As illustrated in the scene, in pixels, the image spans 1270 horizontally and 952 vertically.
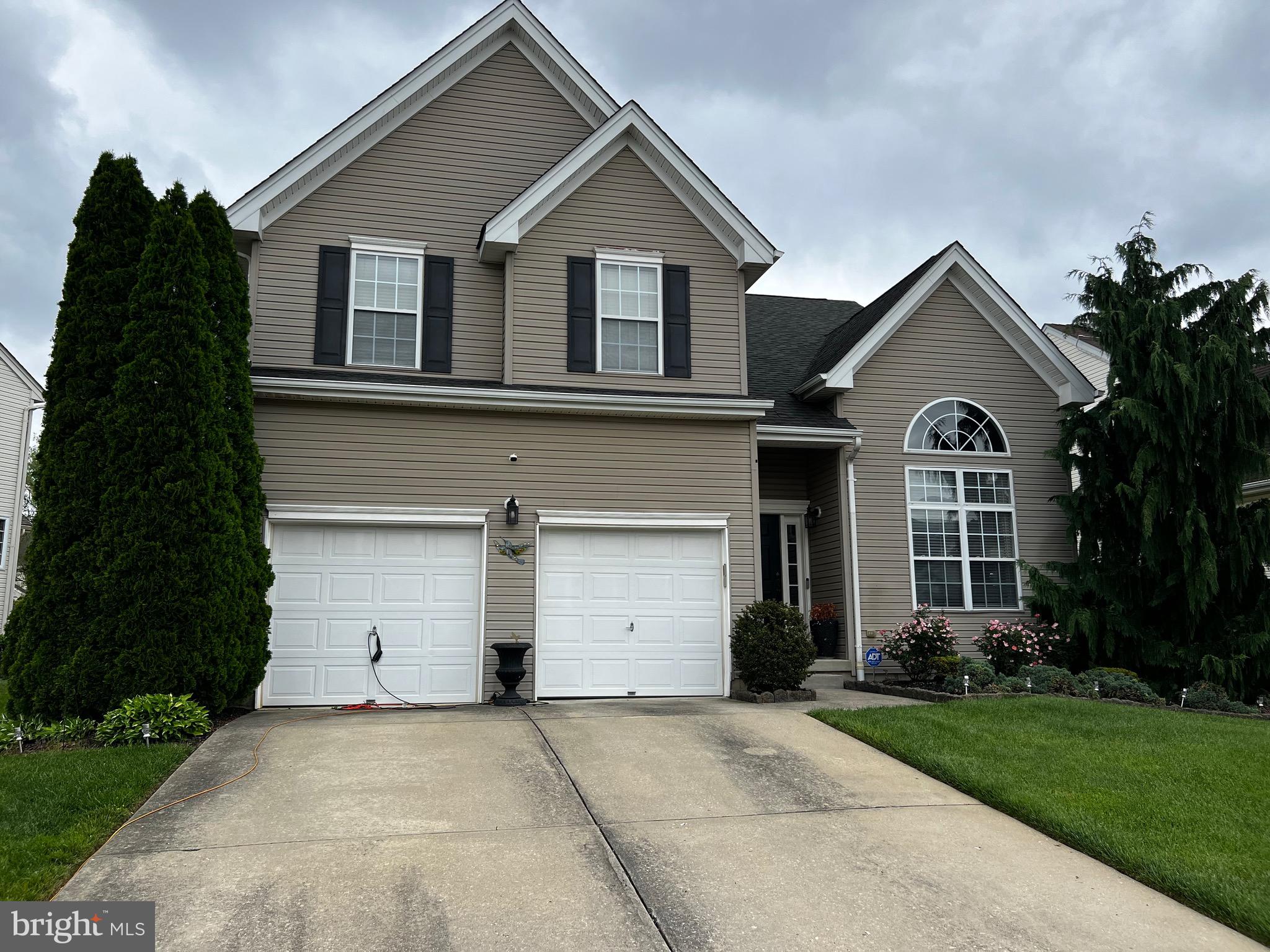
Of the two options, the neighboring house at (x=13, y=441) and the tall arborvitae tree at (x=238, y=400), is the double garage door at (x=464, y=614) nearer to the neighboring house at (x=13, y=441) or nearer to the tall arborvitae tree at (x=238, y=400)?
the tall arborvitae tree at (x=238, y=400)

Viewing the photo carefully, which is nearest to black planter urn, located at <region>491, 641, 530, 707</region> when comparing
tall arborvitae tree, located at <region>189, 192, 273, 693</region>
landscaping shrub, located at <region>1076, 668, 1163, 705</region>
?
tall arborvitae tree, located at <region>189, 192, 273, 693</region>

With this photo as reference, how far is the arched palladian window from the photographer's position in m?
13.6

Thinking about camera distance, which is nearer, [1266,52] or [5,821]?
[5,821]

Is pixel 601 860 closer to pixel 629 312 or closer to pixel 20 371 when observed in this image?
pixel 629 312

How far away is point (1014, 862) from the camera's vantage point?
5.18m

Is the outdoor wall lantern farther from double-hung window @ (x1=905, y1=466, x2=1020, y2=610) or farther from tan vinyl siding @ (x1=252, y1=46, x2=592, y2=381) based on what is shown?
tan vinyl siding @ (x1=252, y1=46, x2=592, y2=381)

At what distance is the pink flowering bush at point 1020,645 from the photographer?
12273 millimetres

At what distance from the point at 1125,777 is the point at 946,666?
188 inches

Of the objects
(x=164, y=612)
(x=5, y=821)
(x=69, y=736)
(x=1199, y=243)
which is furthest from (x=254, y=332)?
(x=1199, y=243)

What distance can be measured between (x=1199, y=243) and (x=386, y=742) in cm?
1552

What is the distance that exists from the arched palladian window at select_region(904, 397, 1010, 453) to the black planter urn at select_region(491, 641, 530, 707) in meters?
6.73

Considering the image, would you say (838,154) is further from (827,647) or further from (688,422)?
(827,647)

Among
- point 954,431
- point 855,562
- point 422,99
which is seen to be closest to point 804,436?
point 855,562

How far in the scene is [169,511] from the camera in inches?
327
